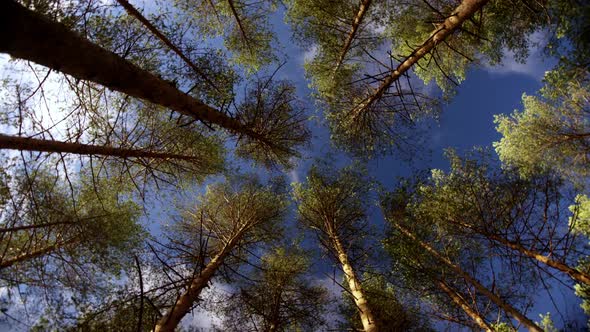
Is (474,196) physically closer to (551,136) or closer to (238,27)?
(551,136)

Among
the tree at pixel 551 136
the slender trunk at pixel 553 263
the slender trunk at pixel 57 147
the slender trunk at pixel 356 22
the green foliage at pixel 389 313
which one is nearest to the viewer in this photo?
the slender trunk at pixel 57 147

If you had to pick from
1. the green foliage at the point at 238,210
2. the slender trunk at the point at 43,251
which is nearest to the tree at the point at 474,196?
the green foliage at the point at 238,210

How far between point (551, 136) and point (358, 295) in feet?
21.9

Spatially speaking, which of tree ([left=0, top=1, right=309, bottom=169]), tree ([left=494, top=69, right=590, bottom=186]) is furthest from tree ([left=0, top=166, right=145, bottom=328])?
tree ([left=494, top=69, right=590, bottom=186])

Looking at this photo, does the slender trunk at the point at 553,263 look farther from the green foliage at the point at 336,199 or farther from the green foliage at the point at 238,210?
the green foliage at the point at 238,210

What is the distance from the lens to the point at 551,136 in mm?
Answer: 8688

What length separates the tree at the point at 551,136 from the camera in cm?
776

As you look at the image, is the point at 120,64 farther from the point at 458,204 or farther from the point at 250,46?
the point at 458,204

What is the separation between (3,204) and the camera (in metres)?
5.73

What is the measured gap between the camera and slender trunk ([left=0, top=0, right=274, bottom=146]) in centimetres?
195

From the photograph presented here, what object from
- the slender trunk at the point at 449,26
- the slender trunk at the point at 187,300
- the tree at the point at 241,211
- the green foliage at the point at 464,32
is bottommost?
the slender trunk at the point at 187,300

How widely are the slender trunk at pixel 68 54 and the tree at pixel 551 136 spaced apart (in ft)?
25.3

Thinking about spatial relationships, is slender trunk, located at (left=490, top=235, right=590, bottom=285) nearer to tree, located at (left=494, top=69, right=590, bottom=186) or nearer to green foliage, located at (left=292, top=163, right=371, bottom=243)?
tree, located at (left=494, top=69, right=590, bottom=186)

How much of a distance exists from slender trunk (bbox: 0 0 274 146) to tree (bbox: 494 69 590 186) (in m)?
7.73
